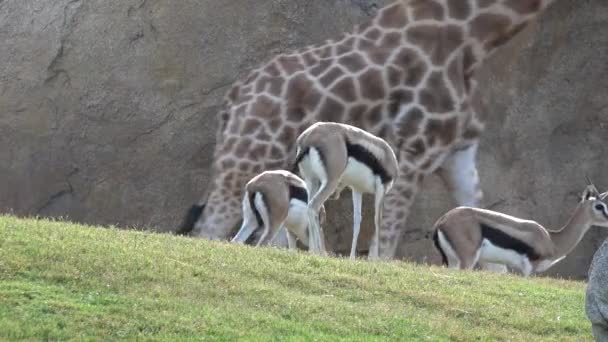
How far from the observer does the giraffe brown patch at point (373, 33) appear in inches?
685

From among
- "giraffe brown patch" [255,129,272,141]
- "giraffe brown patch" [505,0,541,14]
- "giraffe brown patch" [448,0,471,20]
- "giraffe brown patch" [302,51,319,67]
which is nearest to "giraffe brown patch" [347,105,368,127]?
"giraffe brown patch" [302,51,319,67]

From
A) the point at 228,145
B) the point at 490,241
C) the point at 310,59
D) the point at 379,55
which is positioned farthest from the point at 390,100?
the point at 490,241

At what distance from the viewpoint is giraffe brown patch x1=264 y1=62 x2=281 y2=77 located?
56.4 feet

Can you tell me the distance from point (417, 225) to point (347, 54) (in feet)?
7.34

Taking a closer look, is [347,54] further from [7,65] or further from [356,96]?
[7,65]

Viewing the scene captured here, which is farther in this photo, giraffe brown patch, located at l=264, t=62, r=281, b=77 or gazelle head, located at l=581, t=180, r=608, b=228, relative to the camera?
giraffe brown patch, located at l=264, t=62, r=281, b=77

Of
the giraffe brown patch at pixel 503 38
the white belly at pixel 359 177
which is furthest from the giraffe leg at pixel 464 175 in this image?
the white belly at pixel 359 177

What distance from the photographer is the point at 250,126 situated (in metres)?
16.9

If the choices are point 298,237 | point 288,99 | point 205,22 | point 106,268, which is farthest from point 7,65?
point 106,268

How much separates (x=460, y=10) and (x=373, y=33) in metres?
1.06

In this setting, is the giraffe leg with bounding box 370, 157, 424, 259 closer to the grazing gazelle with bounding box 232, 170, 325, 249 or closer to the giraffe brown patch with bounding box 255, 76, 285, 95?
the giraffe brown patch with bounding box 255, 76, 285, 95

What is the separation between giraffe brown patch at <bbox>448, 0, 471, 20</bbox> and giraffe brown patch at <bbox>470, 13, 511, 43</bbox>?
126 mm

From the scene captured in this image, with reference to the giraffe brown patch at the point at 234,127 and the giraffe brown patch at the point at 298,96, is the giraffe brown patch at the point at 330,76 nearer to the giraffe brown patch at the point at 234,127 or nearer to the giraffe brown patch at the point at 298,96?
the giraffe brown patch at the point at 298,96

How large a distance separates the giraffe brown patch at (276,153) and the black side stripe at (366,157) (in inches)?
102
